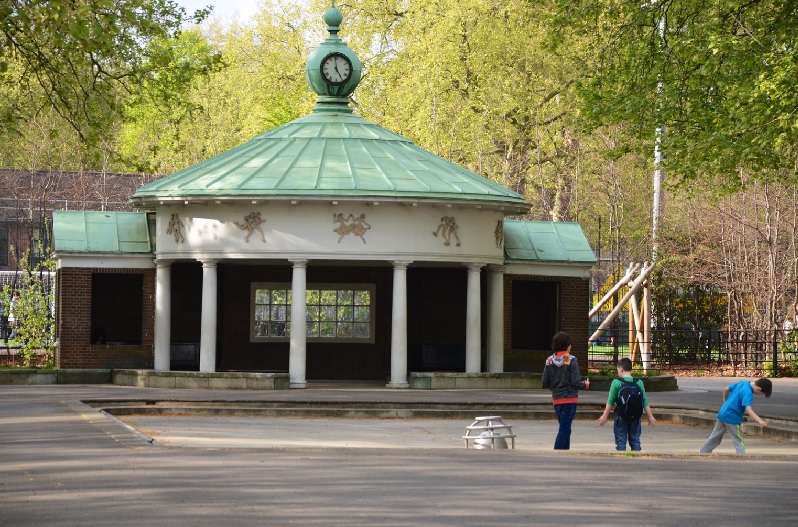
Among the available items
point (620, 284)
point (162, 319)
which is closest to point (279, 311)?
point (162, 319)

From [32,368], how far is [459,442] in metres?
14.1

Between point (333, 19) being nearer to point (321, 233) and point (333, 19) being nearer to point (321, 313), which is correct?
point (321, 313)

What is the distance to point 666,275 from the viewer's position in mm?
45750

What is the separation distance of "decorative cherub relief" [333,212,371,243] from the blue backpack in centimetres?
1299

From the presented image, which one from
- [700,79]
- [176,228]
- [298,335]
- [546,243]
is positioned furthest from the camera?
[546,243]

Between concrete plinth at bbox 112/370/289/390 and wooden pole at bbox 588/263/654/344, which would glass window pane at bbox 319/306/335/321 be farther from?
Result: wooden pole at bbox 588/263/654/344

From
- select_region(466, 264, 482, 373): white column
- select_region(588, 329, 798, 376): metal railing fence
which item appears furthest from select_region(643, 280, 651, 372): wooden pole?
select_region(466, 264, 482, 373): white column

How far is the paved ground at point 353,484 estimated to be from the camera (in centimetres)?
1150

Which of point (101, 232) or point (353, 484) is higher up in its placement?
point (101, 232)

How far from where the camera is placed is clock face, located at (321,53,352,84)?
3541cm

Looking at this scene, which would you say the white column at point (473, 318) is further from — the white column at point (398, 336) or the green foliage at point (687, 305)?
the green foliage at point (687, 305)

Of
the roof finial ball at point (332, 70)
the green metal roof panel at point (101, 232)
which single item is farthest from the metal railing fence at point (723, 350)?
the green metal roof panel at point (101, 232)

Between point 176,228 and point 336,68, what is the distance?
6.17 meters

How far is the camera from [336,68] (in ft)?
116
